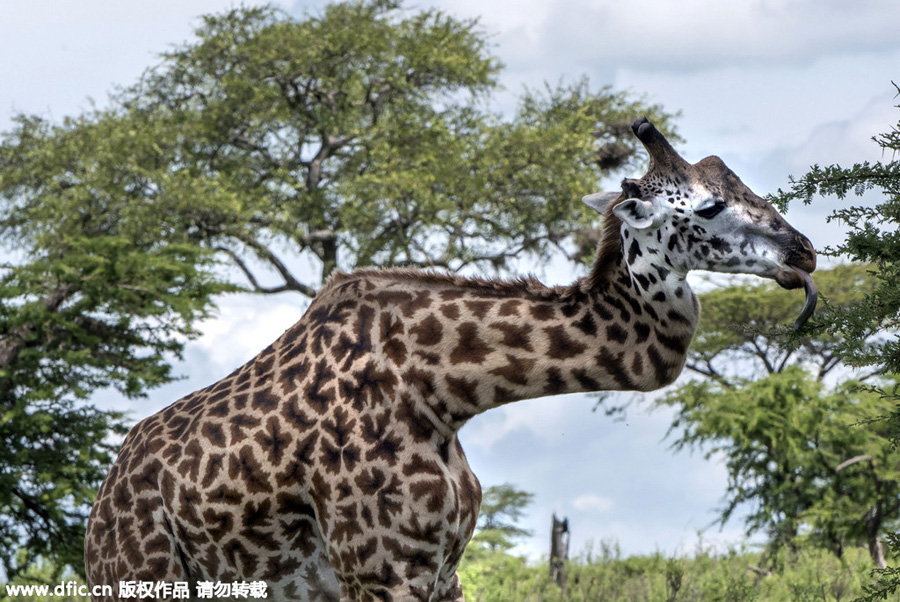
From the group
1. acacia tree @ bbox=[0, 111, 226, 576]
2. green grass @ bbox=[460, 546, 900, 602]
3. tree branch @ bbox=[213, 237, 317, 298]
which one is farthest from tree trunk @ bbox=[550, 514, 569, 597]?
tree branch @ bbox=[213, 237, 317, 298]

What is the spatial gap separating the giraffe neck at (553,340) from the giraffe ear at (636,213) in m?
0.11

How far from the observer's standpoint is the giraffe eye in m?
4.97

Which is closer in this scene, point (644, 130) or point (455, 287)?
point (644, 130)

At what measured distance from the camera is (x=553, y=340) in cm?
524

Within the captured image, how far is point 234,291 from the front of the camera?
66.9 feet

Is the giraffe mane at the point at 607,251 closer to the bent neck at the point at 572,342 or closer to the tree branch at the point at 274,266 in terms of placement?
the bent neck at the point at 572,342

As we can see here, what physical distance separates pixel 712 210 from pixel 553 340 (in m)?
0.98

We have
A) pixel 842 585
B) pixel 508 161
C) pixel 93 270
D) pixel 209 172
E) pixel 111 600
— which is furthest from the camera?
pixel 209 172

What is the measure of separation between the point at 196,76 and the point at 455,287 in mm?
28020

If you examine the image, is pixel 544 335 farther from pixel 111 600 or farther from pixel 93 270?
pixel 93 270

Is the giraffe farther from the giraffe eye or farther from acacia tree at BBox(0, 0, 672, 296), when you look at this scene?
acacia tree at BBox(0, 0, 672, 296)

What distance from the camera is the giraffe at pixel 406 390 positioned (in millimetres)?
5016

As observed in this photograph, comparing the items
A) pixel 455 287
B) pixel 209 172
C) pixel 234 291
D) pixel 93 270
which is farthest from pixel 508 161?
pixel 455 287

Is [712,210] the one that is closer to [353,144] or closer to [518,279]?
[518,279]
